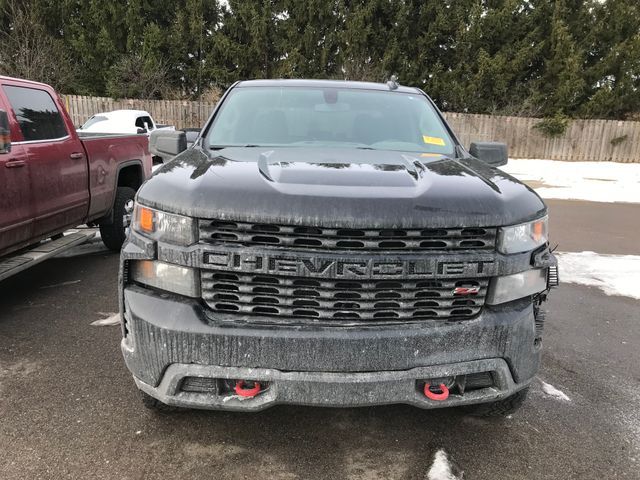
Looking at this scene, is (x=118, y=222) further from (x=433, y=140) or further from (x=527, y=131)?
(x=527, y=131)

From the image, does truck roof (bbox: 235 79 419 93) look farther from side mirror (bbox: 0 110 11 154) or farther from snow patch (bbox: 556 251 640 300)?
snow patch (bbox: 556 251 640 300)

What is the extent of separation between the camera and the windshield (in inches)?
134

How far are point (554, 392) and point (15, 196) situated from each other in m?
4.23

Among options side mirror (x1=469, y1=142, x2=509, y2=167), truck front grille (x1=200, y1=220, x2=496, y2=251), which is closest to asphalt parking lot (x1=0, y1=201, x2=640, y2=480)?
truck front grille (x1=200, y1=220, x2=496, y2=251)

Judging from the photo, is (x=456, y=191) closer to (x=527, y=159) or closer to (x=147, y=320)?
(x=147, y=320)

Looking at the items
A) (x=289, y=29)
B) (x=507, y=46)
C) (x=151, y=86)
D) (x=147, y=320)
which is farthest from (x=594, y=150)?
(x=147, y=320)

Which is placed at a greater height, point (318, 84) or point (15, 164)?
point (318, 84)

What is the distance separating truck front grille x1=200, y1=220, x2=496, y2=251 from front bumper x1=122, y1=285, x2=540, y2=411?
13.7 inches

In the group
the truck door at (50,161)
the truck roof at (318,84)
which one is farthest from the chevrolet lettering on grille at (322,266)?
the truck door at (50,161)

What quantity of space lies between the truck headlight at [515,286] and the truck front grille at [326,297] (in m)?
0.11

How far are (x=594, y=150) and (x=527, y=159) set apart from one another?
3.47 m

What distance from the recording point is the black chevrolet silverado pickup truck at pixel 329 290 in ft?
7.02

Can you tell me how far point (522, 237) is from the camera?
2.33m

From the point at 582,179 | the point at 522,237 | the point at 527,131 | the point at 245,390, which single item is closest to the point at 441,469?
the point at 245,390
